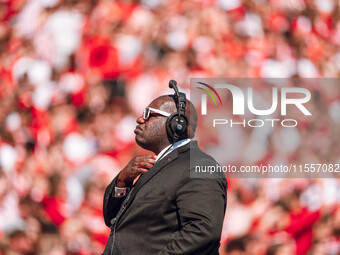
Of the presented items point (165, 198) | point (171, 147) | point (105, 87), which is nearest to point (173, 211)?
point (165, 198)

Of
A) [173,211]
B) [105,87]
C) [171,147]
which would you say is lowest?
[173,211]

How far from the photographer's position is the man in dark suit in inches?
35.6

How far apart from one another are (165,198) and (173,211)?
0.09 ft

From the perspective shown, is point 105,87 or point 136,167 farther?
point 105,87

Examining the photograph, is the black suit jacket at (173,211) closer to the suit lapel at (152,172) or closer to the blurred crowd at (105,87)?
the suit lapel at (152,172)

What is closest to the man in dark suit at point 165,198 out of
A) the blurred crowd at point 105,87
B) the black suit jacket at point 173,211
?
the black suit jacket at point 173,211

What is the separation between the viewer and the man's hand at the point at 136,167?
39.4 inches

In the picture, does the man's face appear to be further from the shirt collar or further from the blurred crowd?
the blurred crowd

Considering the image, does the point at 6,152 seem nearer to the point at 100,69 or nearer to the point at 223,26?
the point at 100,69

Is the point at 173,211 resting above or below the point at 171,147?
below

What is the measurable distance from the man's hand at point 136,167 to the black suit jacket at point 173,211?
0.04 ft

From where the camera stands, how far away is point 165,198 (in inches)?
37.5

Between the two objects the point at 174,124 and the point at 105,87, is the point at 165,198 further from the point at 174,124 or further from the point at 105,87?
the point at 105,87

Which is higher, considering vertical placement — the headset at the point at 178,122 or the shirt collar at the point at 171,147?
the headset at the point at 178,122
